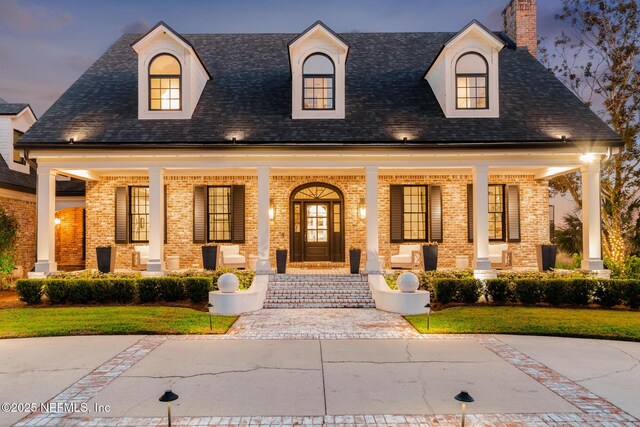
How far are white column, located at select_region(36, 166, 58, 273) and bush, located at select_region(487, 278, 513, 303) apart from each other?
1225 centimetres

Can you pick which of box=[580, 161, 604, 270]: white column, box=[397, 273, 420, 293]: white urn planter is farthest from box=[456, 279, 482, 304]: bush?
box=[580, 161, 604, 270]: white column

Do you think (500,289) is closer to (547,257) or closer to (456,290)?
(456,290)

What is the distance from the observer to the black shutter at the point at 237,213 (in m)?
16.1

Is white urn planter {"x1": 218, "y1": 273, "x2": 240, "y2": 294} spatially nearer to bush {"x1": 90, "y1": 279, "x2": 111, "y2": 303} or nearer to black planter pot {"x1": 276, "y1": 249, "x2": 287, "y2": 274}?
black planter pot {"x1": 276, "y1": 249, "x2": 287, "y2": 274}

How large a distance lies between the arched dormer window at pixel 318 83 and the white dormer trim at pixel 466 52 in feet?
11.6

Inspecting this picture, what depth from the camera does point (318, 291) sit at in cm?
1227

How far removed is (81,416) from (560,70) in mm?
21438

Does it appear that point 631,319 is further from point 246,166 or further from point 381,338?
point 246,166

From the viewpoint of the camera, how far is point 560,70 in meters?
19.7


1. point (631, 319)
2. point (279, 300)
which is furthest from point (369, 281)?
point (631, 319)

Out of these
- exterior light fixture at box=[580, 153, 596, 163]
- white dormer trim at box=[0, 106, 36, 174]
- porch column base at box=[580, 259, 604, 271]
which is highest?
white dormer trim at box=[0, 106, 36, 174]

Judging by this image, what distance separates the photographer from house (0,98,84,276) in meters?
16.3

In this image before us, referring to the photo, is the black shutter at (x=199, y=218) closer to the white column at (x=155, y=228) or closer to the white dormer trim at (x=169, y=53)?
the white column at (x=155, y=228)

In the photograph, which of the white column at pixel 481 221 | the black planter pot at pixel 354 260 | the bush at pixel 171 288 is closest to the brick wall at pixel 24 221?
the bush at pixel 171 288
